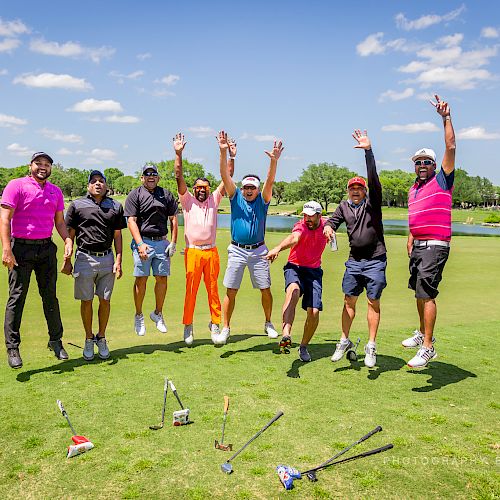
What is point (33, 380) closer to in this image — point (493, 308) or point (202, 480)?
point (202, 480)

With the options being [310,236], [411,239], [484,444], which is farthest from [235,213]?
[484,444]

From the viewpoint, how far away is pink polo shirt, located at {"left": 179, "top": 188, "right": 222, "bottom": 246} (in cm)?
798

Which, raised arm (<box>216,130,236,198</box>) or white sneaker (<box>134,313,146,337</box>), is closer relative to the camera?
raised arm (<box>216,130,236,198</box>)

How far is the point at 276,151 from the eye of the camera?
7.87 meters

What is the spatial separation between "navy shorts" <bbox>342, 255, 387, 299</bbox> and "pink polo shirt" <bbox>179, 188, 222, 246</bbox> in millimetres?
2351

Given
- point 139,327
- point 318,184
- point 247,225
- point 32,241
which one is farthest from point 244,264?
point 318,184

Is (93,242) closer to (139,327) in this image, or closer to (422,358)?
(139,327)

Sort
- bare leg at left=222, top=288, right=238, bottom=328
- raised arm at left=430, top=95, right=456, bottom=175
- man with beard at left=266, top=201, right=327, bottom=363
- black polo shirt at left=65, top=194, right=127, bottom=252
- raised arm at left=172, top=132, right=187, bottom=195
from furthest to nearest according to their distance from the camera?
1. bare leg at left=222, top=288, right=238, bottom=328
2. raised arm at left=172, top=132, right=187, bottom=195
3. black polo shirt at left=65, top=194, right=127, bottom=252
4. man with beard at left=266, top=201, right=327, bottom=363
5. raised arm at left=430, top=95, right=456, bottom=175

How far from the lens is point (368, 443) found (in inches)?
185

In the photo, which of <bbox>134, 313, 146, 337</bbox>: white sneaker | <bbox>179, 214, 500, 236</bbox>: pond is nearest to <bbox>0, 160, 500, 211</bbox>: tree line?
<bbox>179, 214, 500, 236</bbox>: pond

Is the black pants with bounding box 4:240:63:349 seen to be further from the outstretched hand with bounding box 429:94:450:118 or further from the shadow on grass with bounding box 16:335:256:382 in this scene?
the outstretched hand with bounding box 429:94:450:118

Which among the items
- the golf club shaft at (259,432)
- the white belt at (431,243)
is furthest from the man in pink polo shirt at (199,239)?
the white belt at (431,243)

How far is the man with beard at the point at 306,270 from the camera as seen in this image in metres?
7.20

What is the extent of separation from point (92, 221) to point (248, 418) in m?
3.85
